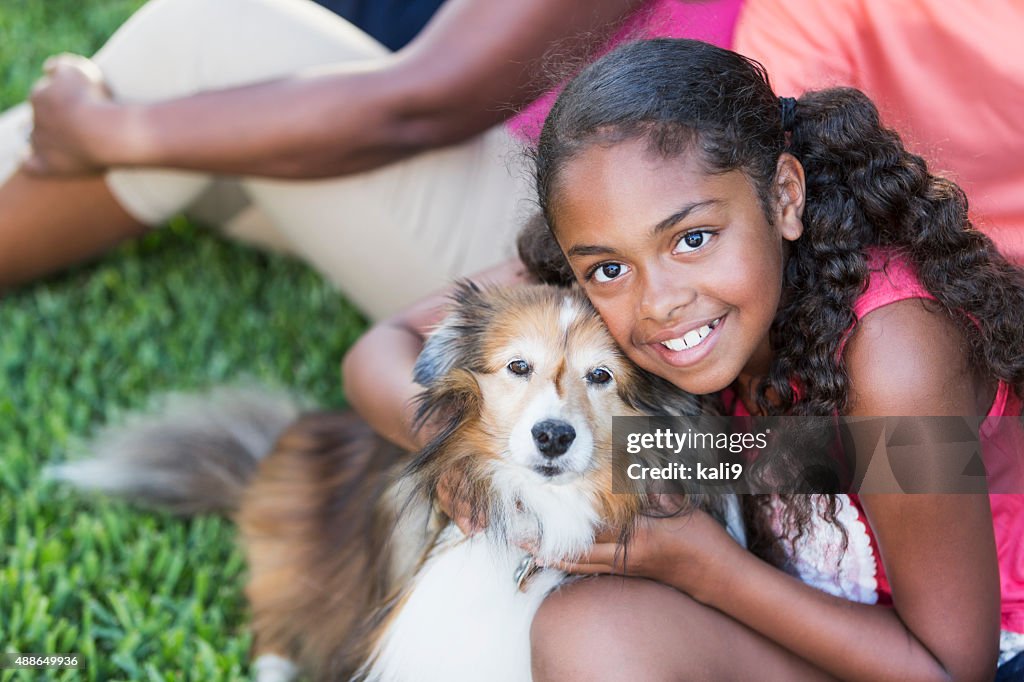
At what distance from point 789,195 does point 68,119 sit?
1.96m

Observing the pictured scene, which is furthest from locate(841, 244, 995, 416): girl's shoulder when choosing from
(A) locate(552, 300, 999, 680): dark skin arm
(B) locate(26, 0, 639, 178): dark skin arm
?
(B) locate(26, 0, 639, 178): dark skin arm

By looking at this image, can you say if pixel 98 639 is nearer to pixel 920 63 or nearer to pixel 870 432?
pixel 870 432

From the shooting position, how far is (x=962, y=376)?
163 cm

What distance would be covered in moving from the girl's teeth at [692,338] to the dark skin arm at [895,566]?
23 cm

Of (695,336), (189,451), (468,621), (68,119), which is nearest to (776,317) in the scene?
(695,336)

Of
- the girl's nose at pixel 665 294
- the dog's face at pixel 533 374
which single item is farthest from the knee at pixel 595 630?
the girl's nose at pixel 665 294

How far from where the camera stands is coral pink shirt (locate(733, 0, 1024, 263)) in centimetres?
209

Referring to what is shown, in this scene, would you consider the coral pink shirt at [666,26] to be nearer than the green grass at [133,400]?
Yes

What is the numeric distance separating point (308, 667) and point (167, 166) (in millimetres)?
1333

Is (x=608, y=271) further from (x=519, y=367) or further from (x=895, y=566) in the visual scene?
(x=895, y=566)

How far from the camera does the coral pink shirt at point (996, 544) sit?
5.82 ft

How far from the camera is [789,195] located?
169 centimetres

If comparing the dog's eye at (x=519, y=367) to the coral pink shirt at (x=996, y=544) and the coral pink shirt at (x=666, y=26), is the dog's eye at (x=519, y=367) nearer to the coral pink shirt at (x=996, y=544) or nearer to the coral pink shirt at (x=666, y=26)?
the coral pink shirt at (x=666, y=26)

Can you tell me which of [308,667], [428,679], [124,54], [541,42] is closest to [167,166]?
[124,54]
